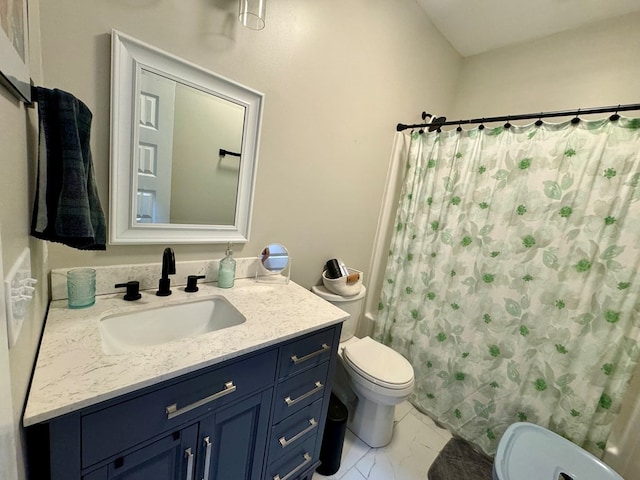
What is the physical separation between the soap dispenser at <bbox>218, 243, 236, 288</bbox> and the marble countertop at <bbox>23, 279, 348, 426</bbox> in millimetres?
49

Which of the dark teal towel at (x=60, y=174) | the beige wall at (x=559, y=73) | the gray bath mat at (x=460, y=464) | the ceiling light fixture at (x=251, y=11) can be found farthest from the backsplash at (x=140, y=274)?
the beige wall at (x=559, y=73)

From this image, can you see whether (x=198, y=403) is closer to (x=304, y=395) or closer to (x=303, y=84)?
(x=304, y=395)

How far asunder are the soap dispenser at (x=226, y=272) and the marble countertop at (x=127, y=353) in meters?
0.05

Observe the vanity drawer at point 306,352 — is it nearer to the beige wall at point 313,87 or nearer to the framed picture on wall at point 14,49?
the beige wall at point 313,87

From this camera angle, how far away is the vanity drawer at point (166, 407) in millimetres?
621

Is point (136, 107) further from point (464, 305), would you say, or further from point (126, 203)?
point (464, 305)

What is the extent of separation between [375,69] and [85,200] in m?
1.67

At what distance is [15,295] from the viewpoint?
0.41 meters

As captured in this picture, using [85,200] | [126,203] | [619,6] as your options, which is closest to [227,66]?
[126,203]

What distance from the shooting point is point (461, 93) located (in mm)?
2207

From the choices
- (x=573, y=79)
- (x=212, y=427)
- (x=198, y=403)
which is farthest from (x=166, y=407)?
(x=573, y=79)

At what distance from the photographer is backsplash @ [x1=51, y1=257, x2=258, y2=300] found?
93 centimetres

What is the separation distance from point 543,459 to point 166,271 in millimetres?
1932

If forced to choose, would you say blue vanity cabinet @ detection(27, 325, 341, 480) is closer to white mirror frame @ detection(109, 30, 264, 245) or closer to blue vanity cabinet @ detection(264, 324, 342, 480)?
blue vanity cabinet @ detection(264, 324, 342, 480)
